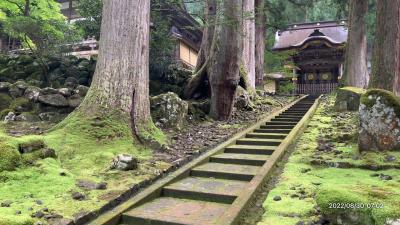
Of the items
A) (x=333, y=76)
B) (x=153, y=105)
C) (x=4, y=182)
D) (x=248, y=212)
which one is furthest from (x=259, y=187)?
(x=333, y=76)

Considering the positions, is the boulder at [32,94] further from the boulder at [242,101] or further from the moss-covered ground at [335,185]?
the moss-covered ground at [335,185]

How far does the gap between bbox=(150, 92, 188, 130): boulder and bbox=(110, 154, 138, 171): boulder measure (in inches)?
109

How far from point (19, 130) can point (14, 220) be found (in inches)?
169

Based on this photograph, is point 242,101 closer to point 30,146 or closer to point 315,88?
point 30,146

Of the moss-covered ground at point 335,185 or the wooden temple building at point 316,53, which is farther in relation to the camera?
the wooden temple building at point 316,53

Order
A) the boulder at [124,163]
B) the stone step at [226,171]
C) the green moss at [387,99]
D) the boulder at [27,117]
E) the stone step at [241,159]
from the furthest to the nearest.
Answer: the boulder at [27,117] < the stone step at [241,159] < the green moss at [387,99] < the stone step at [226,171] < the boulder at [124,163]

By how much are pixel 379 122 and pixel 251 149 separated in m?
2.33

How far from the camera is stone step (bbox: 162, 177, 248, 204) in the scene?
448 centimetres

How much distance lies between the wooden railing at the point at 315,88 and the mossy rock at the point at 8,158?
2376cm

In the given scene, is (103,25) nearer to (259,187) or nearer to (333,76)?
(259,187)

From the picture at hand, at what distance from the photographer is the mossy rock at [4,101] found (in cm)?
894

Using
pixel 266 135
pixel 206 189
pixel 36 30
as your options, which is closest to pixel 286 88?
pixel 266 135

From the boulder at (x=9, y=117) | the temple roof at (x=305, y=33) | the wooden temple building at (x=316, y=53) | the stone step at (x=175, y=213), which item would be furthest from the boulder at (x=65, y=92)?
the temple roof at (x=305, y=33)

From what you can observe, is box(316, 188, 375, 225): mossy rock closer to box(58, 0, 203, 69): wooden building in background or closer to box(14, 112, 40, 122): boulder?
box(14, 112, 40, 122): boulder
